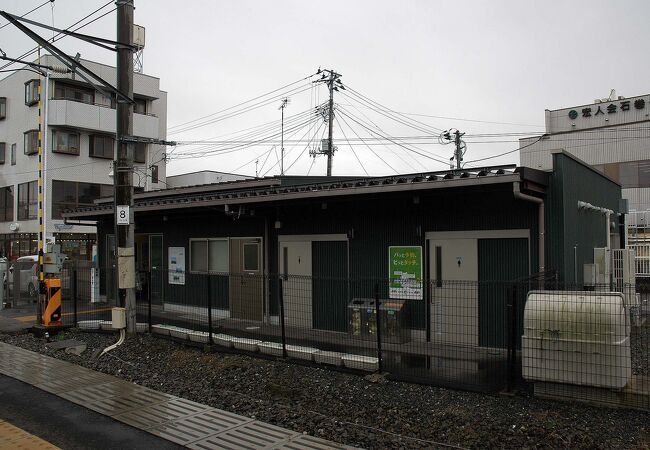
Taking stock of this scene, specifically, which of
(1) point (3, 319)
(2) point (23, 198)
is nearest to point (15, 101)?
(2) point (23, 198)

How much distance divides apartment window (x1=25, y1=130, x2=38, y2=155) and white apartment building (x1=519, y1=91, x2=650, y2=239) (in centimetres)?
3072

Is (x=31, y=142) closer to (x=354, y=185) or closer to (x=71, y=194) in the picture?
(x=71, y=194)

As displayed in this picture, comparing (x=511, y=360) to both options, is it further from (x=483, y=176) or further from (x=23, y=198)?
(x=23, y=198)

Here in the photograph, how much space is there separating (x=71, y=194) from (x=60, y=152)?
2597mm

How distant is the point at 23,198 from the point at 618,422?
35.8 metres

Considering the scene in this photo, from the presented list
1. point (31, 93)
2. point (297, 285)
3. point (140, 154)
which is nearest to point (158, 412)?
point (297, 285)

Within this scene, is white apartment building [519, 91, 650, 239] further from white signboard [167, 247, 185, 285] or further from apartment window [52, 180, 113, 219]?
apartment window [52, 180, 113, 219]

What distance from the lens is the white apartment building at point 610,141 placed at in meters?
28.4

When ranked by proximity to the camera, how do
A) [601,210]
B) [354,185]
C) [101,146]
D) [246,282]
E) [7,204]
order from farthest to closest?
[7,204] → [101,146] → [246,282] → [601,210] → [354,185]

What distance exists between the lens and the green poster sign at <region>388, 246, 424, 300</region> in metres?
10.5

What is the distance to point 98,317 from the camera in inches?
520

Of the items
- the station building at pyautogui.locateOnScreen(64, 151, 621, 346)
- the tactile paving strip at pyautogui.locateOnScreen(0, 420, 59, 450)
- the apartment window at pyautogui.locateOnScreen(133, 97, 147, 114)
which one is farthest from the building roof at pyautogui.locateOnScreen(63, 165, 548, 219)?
the apartment window at pyautogui.locateOnScreen(133, 97, 147, 114)

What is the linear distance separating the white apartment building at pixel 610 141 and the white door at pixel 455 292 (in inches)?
774

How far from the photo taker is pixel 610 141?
29953 mm
